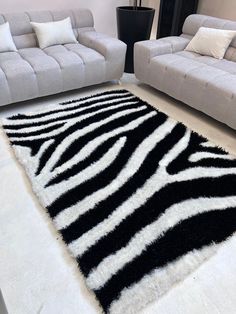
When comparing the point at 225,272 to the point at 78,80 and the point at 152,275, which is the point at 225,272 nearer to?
the point at 152,275

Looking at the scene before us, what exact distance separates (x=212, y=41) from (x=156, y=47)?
21.5 inches

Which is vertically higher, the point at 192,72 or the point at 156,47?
the point at 156,47

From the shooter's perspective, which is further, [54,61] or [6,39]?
[6,39]

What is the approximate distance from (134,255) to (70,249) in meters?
0.32

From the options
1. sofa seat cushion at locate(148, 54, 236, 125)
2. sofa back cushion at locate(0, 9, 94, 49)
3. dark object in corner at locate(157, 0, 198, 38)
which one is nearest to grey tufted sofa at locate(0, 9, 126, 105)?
sofa back cushion at locate(0, 9, 94, 49)

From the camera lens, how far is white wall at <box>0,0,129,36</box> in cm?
296

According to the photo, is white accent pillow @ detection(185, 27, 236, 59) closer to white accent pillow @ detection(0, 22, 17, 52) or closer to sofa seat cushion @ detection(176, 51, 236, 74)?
sofa seat cushion @ detection(176, 51, 236, 74)

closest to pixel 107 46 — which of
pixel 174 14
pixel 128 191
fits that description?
pixel 174 14

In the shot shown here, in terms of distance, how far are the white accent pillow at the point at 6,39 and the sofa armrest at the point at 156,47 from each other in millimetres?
1261

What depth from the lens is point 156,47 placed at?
264 centimetres

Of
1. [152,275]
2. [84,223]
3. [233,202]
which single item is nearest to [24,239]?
[84,223]

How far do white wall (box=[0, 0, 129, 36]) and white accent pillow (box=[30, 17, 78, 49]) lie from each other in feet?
1.54

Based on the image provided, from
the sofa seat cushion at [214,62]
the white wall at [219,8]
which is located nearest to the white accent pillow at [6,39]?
the sofa seat cushion at [214,62]

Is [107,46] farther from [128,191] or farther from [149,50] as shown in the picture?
[128,191]
